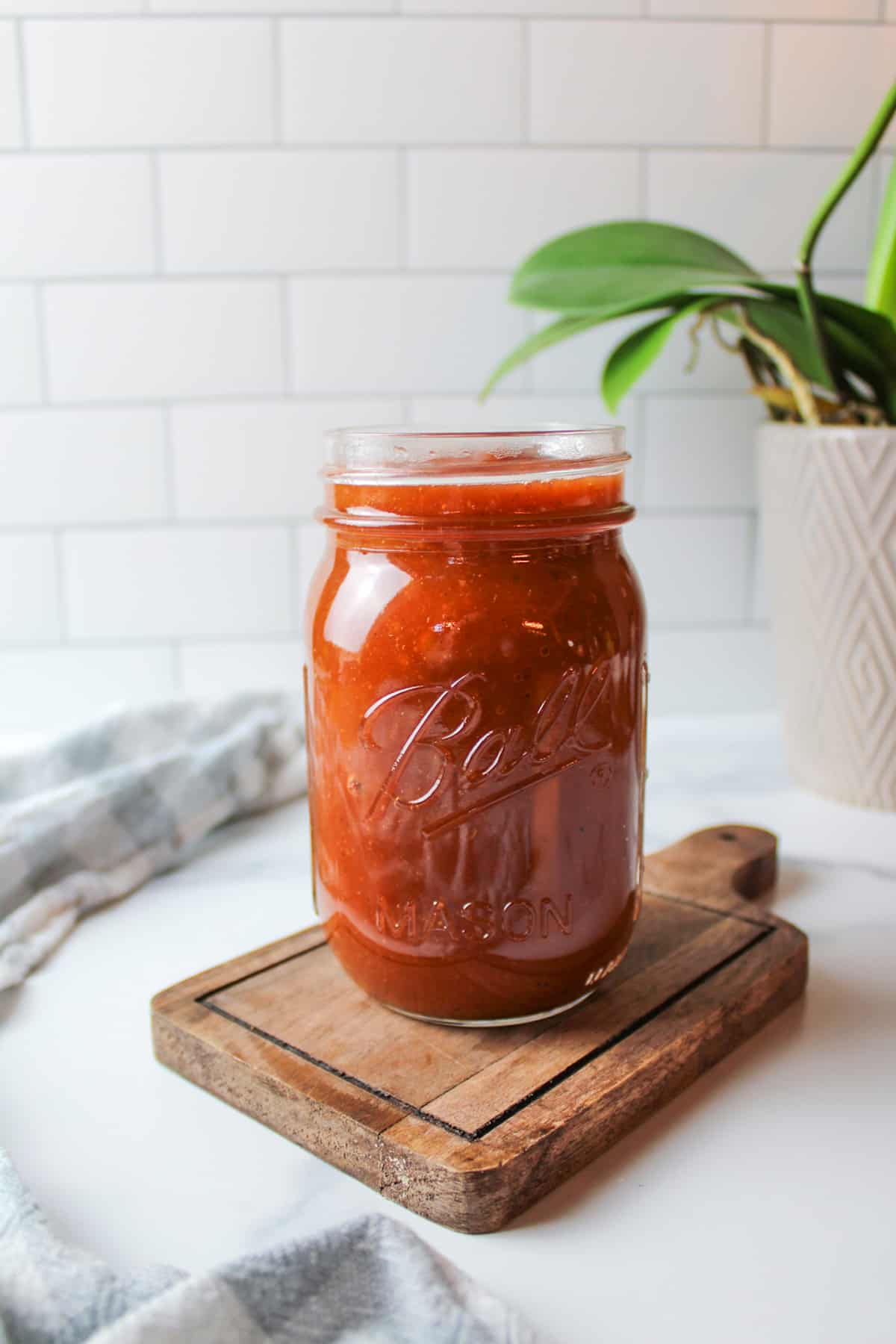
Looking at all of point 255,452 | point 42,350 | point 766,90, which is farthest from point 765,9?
point 42,350

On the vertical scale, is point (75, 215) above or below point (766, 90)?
below

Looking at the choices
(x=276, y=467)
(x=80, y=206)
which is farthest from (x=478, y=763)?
(x=80, y=206)

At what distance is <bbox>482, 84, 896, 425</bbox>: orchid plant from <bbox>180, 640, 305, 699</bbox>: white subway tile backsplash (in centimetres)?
40

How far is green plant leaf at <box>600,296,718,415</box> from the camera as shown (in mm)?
1023

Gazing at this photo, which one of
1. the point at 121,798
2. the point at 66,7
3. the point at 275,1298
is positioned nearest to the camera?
the point at 275,1298

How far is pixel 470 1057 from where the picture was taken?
2.04 ft

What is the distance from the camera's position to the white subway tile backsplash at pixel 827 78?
45.8 inches

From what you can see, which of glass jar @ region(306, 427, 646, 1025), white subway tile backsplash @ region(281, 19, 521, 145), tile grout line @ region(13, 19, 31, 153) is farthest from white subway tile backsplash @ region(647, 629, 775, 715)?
tile grout line @ region(13, 19, 31, 153)

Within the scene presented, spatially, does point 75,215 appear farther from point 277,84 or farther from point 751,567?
point 751,567

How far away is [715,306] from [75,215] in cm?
61

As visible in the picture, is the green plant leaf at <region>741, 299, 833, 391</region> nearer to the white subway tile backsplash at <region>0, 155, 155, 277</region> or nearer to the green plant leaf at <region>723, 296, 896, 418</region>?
the green plant leaf at <region>723, 296, 896, 418</region>

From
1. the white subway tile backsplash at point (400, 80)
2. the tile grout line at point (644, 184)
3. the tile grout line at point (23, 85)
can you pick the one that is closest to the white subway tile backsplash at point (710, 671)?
the tile grout line at point (644, 184)

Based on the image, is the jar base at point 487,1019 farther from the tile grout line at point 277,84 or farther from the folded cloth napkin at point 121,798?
the tile grout line at point 277,84

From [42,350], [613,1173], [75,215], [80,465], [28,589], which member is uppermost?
[75,215]
